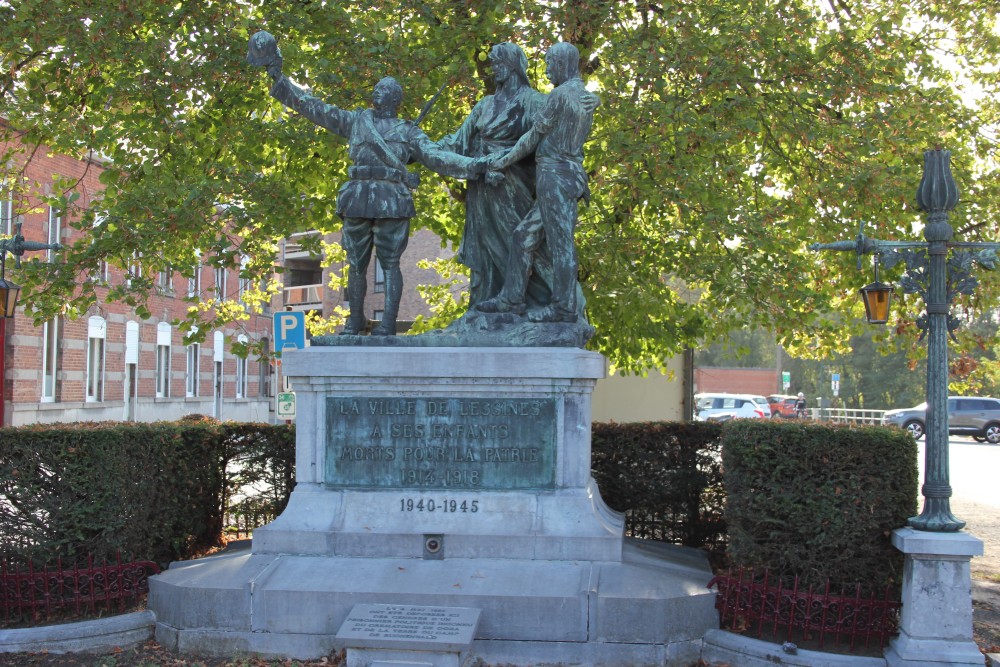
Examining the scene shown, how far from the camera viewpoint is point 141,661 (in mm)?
6660

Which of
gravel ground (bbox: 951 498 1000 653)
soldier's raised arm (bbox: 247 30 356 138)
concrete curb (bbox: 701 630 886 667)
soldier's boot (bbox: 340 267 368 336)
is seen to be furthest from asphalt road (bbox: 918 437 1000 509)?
soldier's raised arm (bbox: 247 30 356 138)

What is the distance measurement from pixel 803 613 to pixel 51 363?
82.6 feet

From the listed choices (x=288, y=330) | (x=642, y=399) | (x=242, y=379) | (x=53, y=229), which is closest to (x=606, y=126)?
(x=288, y=330)

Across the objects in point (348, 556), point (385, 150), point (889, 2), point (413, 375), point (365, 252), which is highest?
point (889, 2)

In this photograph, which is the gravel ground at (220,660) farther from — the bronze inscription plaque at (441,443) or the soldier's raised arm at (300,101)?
the soldier's raised arm at (300,101)

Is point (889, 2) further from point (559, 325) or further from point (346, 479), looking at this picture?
point (346, 479)

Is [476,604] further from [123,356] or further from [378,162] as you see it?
[123,356]

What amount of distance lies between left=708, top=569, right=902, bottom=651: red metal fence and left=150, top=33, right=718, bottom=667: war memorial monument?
0.18m

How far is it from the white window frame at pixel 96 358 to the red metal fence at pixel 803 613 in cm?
2595

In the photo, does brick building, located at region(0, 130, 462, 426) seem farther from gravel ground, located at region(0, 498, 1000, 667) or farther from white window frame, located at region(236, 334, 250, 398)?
gravel ground, located at region(0, 498, 1000, 667)

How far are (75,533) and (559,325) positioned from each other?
377cm

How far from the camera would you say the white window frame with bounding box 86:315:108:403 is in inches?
1161

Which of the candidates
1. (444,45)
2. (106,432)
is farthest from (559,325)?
(444,45)

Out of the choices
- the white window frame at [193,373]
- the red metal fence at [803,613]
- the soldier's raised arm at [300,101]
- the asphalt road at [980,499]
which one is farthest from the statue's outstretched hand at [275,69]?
the white window frame at [193,373]
